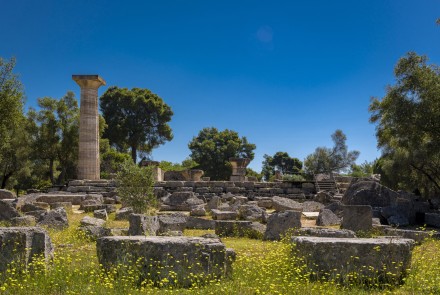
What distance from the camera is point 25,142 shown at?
37.1 meters

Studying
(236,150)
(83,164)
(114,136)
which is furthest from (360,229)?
(236,150)

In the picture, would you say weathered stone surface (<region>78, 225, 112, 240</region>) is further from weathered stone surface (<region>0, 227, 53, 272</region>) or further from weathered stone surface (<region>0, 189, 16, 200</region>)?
weathered stone surface (<region>0, 189, 16, 200</region>)

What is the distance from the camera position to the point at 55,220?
12148mm

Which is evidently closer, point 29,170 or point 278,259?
point 278,259

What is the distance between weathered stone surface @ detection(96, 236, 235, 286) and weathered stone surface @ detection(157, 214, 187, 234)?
15.7ft

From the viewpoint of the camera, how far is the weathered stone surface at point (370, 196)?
17.7 m

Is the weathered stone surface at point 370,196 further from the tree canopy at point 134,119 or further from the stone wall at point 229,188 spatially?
the tree canopy at point 134,119

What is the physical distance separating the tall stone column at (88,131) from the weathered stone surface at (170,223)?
57.7 feet

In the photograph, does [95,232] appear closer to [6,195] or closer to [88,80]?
[6,195]

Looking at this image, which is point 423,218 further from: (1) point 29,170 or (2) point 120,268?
(1) point 29,170

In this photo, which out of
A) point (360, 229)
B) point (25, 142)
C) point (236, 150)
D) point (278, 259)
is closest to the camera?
point (278, 259)

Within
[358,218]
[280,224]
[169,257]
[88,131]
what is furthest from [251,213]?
[88,131]

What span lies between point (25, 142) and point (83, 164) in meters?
11.7

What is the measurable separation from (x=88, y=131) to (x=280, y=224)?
20.2m
